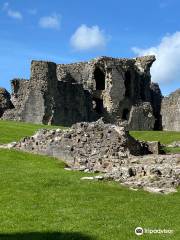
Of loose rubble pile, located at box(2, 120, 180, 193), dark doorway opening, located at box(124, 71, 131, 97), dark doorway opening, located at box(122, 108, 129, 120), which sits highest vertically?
dark doorway opening, located at box(124, 71, 131, 97)

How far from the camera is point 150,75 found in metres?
79.8

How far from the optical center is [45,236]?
15.8m

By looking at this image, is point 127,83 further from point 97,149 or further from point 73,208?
point 73,208

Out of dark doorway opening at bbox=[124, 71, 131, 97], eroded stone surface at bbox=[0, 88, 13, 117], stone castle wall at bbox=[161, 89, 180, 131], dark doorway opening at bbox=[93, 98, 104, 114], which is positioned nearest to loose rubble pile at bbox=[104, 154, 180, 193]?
eroded stone surface at bbox=[0, 88, 13, 117]

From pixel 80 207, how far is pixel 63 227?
2261mm

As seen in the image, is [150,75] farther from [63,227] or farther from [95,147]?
[63,227]

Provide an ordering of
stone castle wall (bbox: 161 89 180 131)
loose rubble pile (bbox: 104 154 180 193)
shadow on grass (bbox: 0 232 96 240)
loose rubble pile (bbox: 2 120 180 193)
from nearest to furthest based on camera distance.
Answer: shadow on grass (bbox: 0 232 96 240)
loose rubble pile (bbox: 104 154 180 193)
loose rubble pile (bbox: 2 120 180 193)
stone castle wall (bbox: 161 89 180 131)

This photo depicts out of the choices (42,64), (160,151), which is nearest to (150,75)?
(42,64)

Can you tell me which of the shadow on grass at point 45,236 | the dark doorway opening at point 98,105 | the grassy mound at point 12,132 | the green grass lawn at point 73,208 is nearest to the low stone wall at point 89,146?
the green grass lawn at point 73,208

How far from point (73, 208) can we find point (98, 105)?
54859 mm

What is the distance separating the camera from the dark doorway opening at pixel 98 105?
7268cm

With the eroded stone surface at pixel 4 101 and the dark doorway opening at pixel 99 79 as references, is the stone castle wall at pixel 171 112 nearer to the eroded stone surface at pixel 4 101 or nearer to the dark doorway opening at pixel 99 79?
the dark doorway opening at pixel 99 79

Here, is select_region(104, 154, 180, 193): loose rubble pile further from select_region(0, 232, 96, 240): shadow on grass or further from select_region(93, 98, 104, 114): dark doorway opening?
select_region(93, 98, 104, 114): dark doorway opening

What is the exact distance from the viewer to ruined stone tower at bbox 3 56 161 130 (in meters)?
60.9
